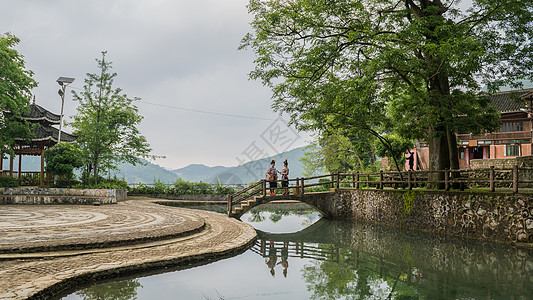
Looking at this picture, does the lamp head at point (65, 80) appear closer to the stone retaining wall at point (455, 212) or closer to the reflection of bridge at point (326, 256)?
the reflection of bridge at point (326, 256)

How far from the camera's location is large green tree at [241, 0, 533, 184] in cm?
1171

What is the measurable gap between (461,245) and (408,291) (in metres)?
Result: 5.14

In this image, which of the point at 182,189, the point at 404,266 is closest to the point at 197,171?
the point at 182,189

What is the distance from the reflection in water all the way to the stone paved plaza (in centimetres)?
171

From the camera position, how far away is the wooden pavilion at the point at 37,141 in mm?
21766

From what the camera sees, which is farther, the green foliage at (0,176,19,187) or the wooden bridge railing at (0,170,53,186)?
the wooden bridge railing at (0,170,53,186)

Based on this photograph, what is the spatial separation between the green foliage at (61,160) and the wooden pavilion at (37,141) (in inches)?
58.5

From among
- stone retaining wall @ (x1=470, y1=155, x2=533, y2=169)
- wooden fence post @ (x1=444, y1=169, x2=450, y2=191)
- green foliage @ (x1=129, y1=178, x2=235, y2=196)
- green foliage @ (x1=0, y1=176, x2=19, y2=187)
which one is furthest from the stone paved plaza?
green foliage @ (x1=129, y1=178, x2=235, y2=196)

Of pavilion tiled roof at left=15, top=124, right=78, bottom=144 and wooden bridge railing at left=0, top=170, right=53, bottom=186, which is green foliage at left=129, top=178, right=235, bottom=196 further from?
pavilion tiled roof at left=15, top=124, right=78, bottom=144

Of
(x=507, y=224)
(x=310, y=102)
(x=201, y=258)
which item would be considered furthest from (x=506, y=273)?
(x=310, y=102)

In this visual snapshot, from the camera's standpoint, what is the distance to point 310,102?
51.6 feet

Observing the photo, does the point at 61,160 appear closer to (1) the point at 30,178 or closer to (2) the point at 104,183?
(1) the point at 30,178

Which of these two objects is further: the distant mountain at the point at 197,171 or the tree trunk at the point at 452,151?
the distant mountain at the point at 197,171

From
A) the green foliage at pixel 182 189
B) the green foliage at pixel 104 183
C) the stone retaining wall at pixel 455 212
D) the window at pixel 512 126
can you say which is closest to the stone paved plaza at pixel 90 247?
the stone retaining wall at pixel 455 212
